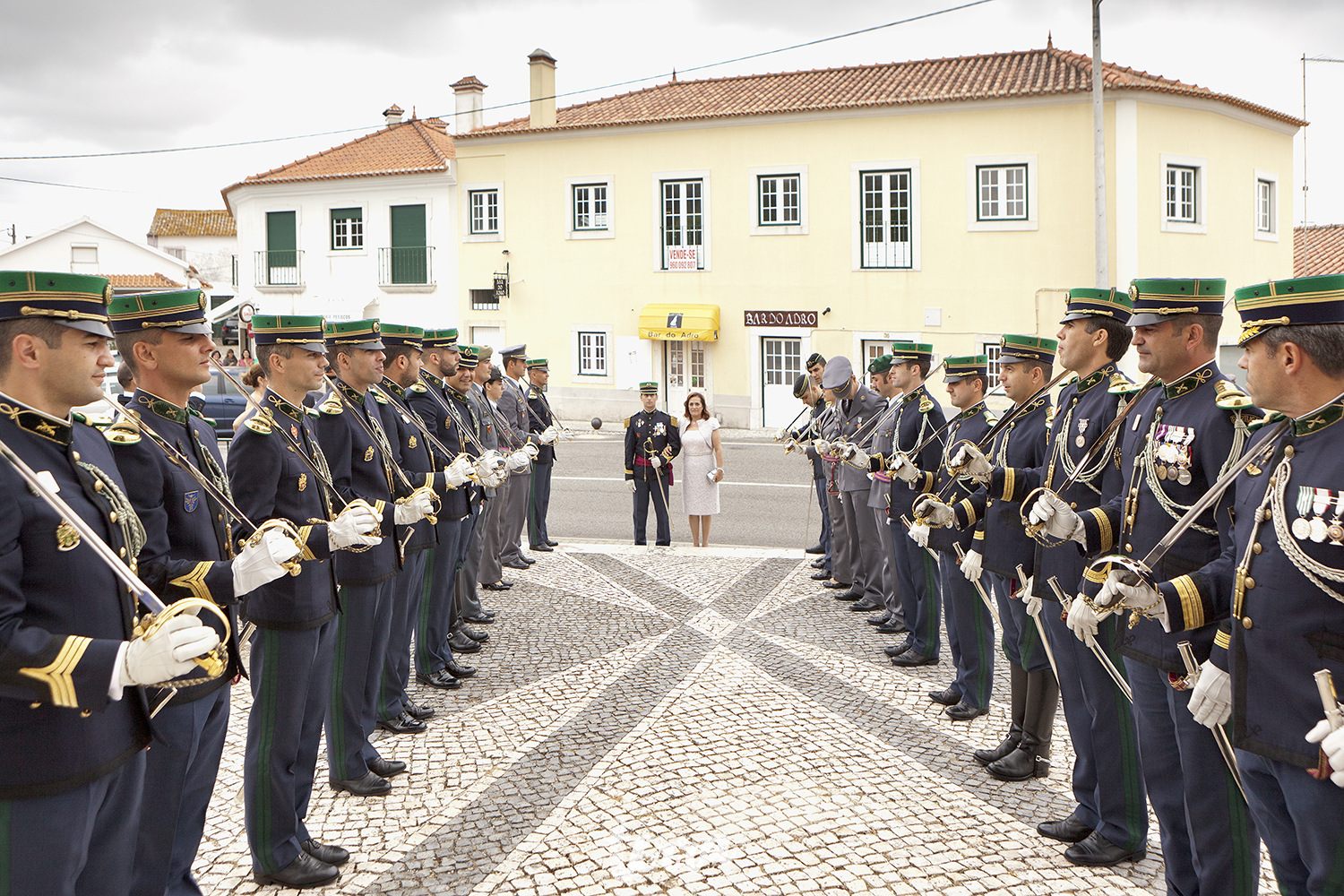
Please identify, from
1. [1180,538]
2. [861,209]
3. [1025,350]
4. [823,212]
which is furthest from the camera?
[823,212]

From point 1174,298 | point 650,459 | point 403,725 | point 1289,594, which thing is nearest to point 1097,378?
point 1174,298

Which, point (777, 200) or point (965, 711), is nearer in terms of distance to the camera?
point (965, 711)

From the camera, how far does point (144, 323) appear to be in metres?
3.85

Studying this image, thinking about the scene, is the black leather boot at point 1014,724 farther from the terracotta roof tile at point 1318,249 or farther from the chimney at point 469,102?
the chimney at point 469,102

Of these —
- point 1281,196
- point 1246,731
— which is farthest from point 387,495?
point 1281,196

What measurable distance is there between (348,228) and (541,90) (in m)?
8.10

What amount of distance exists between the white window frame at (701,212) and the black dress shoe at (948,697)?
22.0 meters

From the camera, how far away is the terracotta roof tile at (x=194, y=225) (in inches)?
2608

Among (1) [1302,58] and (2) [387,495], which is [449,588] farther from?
(1) [1302,58]

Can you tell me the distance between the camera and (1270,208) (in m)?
26.2

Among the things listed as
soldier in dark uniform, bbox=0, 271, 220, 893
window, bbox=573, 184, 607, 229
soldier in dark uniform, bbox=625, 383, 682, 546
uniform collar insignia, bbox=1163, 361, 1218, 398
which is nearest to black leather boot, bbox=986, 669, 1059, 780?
uniform collar insignia, bbox=1163, 361, 1218, 398

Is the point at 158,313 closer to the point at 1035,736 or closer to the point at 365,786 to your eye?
the point at 365,786

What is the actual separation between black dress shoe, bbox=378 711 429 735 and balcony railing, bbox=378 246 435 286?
26562 mm

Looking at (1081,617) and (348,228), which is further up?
(348,228)
